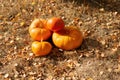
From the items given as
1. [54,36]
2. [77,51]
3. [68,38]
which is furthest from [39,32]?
[77,51]

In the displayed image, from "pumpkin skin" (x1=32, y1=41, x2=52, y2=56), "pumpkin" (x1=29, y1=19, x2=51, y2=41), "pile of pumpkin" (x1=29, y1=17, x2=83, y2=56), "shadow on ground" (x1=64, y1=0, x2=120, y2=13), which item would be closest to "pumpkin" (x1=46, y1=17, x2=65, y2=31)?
"pile of pumpkin" (x1=29, y1=17, x2=83, y2=56)

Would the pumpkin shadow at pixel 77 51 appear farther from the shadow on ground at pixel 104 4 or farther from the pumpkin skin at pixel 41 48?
the shadow on ground at pixel 104 4

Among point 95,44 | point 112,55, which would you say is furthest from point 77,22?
point 112,55

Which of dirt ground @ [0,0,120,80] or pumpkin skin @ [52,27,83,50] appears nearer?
dirt ground @ [0,0,120,80]

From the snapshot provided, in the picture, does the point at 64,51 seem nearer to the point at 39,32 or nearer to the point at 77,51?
the point at 77,51

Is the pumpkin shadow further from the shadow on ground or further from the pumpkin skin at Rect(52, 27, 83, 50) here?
the shadow on ground

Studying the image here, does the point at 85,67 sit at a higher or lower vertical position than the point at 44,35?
lower

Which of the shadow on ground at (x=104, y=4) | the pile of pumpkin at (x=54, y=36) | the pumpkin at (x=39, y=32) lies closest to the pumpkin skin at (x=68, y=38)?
the pile of pumpkin at (x=54, y=36)

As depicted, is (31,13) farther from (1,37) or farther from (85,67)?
(85,67)
